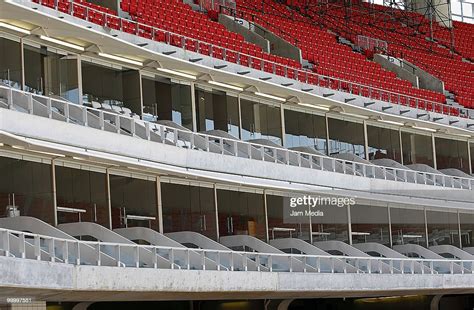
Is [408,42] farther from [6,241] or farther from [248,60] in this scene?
[6,241]

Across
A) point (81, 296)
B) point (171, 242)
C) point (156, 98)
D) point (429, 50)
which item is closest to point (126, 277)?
point (81, 296)

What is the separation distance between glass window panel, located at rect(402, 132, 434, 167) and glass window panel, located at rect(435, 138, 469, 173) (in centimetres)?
42

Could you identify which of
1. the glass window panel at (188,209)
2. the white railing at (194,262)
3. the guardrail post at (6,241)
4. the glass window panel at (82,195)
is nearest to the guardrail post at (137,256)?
the white railing at (194,262)

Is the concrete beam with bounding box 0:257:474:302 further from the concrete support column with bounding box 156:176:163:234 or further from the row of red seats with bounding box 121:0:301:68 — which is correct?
the row of red seats with bounding box 121:0:301:68

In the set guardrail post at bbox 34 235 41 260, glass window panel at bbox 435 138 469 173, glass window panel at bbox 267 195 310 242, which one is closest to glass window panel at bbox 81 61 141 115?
glass window panel at bbox 267 195 310 242

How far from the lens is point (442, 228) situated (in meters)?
40.0

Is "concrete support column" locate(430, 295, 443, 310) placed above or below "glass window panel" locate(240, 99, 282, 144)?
below

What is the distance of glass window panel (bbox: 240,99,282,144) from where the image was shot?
110ft

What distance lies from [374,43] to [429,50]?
4.23 meters

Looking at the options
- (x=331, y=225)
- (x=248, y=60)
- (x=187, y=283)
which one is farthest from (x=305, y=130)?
(x=187, y=283)

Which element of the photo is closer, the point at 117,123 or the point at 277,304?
the point at 117,123

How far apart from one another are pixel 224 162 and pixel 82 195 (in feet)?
13.6

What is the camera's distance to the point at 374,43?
46938 millimetres

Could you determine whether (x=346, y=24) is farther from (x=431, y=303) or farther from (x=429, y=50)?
(x=431, y=303)
